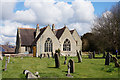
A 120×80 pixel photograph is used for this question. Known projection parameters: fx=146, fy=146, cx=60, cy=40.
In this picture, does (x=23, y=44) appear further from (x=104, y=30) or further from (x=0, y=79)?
(x=0, y=79)

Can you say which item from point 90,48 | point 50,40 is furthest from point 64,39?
point 90,48

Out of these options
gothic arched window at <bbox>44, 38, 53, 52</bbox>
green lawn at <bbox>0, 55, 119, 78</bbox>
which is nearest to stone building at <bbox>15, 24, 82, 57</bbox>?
gothic arched window at <bbox>44, 38, 53, 52</bbox>

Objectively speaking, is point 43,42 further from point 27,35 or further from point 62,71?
point 62,71

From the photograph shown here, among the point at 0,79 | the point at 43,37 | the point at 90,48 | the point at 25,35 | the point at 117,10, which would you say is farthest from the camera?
the point at 90,48

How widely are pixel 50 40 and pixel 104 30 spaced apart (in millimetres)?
12866

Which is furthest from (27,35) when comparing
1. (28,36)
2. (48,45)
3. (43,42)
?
(48,45)

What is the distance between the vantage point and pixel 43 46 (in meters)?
35.0

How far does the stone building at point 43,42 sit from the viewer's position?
114 feet

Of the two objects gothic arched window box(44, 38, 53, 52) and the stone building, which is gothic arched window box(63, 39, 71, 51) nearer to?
the stone building

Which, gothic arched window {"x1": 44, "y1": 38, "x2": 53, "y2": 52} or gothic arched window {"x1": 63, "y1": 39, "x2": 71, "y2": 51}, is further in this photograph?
gothic arched window {"x1": 63, "y1": 39, "x2": 71, "y2": 51}

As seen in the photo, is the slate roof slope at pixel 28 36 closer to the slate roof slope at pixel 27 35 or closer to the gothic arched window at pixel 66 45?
the slate roof slope at pixel 27 35

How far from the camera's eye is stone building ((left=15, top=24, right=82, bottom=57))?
34.9 m

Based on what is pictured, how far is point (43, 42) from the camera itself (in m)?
34.9

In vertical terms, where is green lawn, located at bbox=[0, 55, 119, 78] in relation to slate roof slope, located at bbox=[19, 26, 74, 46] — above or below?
below
